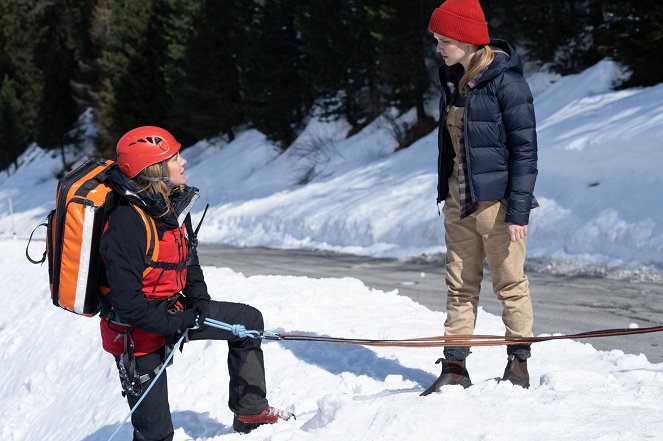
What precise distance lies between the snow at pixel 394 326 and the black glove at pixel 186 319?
742 millimetres

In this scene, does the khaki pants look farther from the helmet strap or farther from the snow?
the helmet strap

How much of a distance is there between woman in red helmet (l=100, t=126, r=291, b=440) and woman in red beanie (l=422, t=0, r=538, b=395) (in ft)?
4.25

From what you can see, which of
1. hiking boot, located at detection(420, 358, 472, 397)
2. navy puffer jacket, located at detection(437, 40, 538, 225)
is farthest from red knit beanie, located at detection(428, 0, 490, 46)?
hiking boot, located at detection(420, 358, 472, 397)

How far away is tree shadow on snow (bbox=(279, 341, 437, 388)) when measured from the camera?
4782mm

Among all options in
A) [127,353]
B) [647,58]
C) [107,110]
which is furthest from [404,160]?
Result: [107,110]

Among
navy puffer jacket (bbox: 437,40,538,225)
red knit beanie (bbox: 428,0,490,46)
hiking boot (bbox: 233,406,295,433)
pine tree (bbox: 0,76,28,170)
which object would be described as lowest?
pine tree (bbox: 0,76,28,170)

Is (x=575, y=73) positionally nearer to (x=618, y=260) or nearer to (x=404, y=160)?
(x=404, y=160)

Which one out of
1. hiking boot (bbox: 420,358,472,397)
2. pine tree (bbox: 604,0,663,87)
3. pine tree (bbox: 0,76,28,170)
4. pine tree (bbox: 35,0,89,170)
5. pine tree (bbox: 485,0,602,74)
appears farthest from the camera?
pine tree (bbox: 0,76,28,170)

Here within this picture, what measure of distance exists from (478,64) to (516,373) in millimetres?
1722

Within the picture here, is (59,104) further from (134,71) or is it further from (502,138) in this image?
(502,138)

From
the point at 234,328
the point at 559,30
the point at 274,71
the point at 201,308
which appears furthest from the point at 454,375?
the point at 274,71

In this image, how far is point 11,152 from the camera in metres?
54.5

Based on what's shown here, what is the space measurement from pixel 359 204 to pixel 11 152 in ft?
149

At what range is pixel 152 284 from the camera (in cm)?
364
